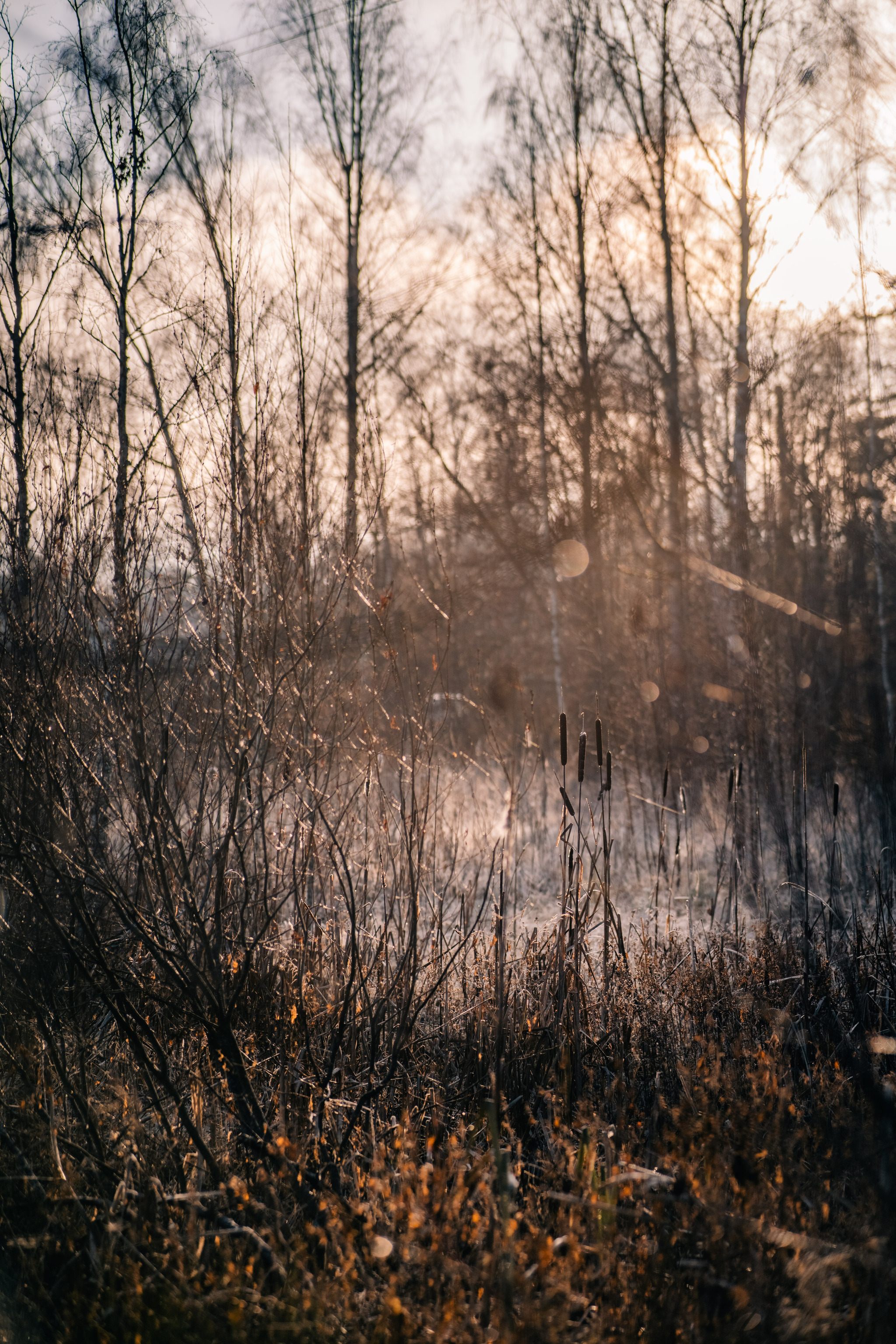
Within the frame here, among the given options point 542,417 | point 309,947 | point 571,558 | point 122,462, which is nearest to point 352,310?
point 542,417

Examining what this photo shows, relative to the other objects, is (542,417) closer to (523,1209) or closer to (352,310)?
(352,310)

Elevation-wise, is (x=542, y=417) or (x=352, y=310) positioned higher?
(x=352, y=310)

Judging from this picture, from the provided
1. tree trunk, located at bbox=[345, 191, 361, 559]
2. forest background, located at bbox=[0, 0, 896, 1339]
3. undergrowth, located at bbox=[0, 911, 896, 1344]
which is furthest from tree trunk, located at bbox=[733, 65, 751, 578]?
undergrowth, located at bbox=[0, 911, 896, 1344]

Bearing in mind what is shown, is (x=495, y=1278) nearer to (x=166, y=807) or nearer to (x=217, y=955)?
(x=217, y=955)

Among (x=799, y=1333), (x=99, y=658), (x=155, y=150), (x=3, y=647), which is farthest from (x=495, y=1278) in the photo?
(x=155, y=150)

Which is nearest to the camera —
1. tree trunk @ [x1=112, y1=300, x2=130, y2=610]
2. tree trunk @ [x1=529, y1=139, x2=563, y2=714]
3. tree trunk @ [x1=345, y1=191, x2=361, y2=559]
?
tree trunk @ [x1=112, y1=300, x2=130, y2=610]

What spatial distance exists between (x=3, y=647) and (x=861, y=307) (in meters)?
11.6

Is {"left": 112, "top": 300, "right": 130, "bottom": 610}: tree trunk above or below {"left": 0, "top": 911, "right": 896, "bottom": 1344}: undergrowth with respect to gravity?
above

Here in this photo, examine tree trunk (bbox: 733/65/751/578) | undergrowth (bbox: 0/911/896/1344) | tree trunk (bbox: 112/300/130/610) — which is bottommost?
undergrowth (bbox: 0/911/896/1344)

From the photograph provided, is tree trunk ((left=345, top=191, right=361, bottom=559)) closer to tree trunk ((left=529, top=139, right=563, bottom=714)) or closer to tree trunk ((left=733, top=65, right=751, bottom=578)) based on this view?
tree trunk ((left=529, top=139, right=563, bottom=714))

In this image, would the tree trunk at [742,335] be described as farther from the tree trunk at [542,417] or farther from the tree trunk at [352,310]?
the tree trunk at [352,310]

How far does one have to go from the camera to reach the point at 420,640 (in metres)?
14.9

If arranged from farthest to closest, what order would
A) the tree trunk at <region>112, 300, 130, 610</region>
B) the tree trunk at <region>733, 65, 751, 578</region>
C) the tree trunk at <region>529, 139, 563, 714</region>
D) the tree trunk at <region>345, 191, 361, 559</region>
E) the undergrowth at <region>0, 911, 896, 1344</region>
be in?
the tree trunk at <region>529, 139, 563, 714</region>
the tree trunk at <region>345, 191, 361, 559</region>
the tree trunk at <region>733, 65, 751, 578</region>
the tree trunk at <region>112, 300, 130, 610</region>
the undergrowth at <region>0, 911, 896, 1344</region>

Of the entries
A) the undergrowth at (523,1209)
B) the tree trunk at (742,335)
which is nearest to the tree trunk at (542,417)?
the tree trunk at (742,335)
